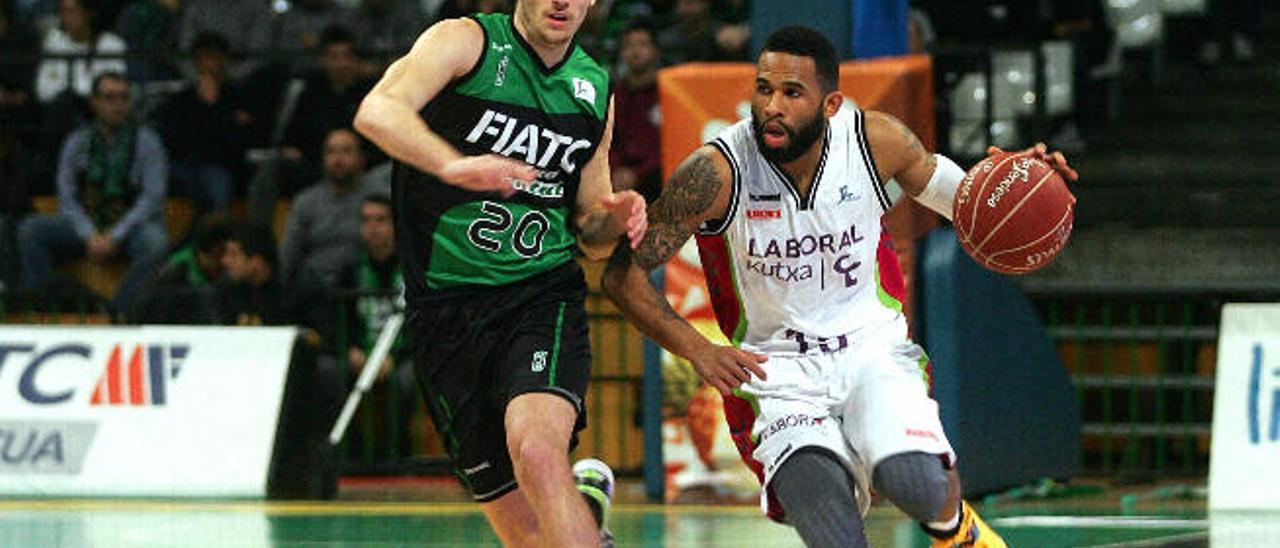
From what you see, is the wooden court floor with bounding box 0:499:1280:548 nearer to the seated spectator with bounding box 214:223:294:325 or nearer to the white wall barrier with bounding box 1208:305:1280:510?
the white wall barrier with bounding box 1208:305:1280:510

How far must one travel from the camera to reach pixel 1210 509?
12281 mm

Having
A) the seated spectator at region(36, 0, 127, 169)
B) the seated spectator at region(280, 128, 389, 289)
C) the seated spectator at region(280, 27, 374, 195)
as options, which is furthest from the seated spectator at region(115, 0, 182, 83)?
the seated spectator at region(280, 128, 389, 289)

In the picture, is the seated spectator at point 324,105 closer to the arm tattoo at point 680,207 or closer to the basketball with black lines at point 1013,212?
the arm tattoo at point 680,207

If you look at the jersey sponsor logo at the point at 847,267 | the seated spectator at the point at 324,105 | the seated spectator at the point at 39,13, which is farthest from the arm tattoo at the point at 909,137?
the seated spectator at the point at 39,13

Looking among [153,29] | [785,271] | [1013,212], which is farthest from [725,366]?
[153,29]

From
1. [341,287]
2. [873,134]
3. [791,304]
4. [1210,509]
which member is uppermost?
[873,134]

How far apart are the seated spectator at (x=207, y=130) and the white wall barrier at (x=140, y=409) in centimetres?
297

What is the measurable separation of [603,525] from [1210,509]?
5171mm

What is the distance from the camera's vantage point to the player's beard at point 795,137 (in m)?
7.58

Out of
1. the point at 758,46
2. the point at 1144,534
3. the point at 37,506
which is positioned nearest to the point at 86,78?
the point at 37,506

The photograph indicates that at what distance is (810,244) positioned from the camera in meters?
7.72

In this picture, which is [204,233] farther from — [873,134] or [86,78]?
[873,134]

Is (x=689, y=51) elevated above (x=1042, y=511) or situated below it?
above

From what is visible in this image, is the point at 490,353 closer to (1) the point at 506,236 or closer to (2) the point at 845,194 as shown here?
(1) the point at 506,236
